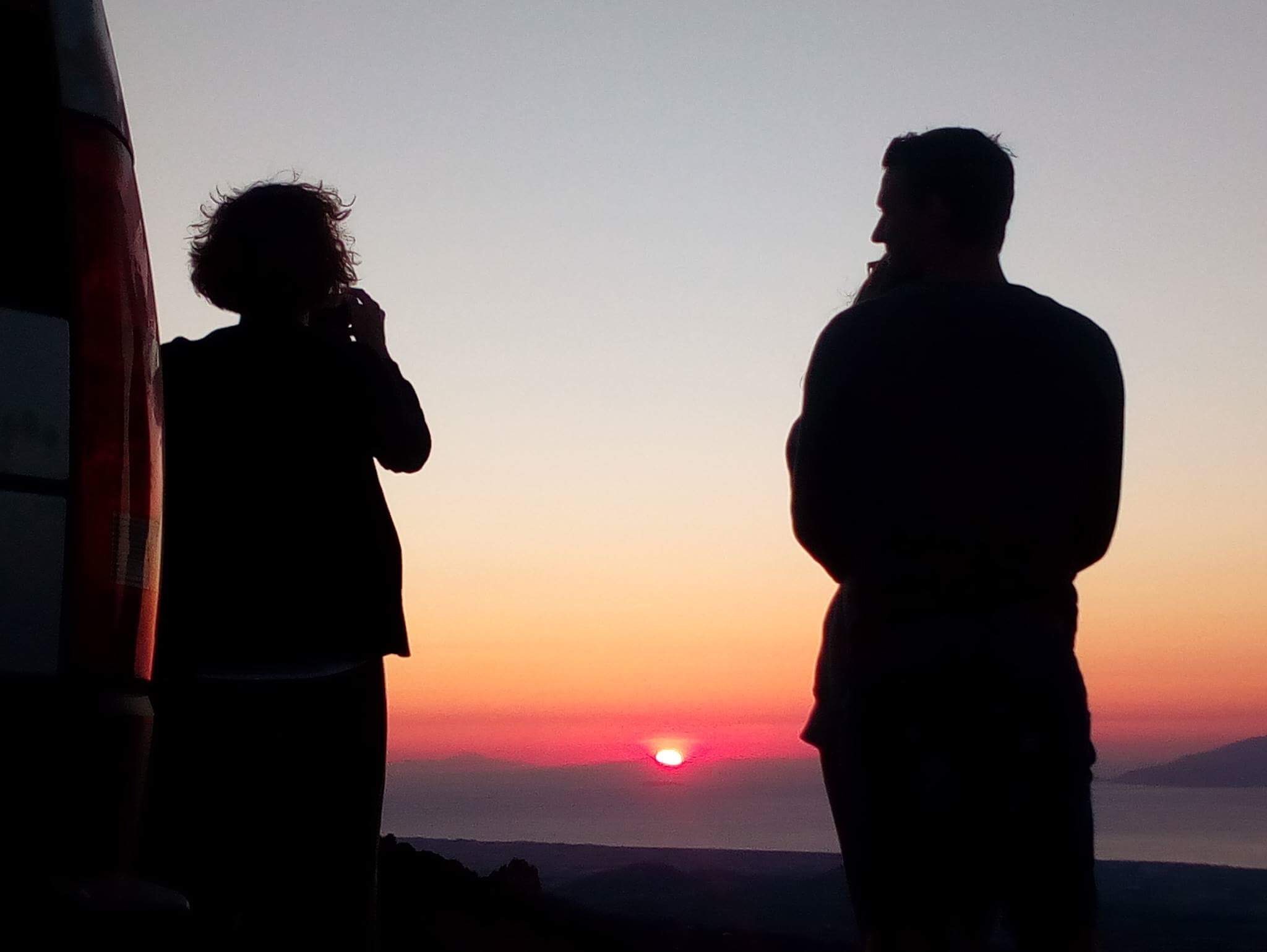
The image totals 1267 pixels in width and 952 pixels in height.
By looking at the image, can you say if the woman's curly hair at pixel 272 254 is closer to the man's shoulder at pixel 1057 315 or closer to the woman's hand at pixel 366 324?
the woman's hand at pixel 366 324

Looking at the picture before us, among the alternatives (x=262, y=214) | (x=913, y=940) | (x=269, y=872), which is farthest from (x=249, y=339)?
(x=913, y=940)

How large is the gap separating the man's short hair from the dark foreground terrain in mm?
1073

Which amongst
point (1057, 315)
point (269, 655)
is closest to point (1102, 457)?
point (1057, 315)

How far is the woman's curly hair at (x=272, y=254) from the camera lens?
123 inches

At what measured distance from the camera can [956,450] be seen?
2357mm

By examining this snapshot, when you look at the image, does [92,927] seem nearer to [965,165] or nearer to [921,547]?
[921,547]

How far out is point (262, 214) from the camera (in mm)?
3191

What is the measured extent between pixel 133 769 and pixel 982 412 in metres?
1.34

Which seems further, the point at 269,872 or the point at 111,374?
the point at 269,872

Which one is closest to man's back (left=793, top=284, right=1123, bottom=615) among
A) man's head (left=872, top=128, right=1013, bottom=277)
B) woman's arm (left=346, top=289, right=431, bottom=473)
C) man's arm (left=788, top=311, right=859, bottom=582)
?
man's arm (left=788, top=311, right=859, bottom=582)

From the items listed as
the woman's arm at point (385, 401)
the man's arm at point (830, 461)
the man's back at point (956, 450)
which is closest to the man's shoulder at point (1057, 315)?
the man's back at point (956, 450)

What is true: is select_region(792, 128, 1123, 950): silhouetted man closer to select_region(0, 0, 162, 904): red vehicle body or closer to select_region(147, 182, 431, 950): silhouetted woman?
select_region(147, 182, 431, 950): silhouetted woman

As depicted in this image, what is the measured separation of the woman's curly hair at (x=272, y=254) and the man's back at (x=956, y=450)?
3.96 ft

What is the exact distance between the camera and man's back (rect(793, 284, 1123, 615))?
7.69 ft
